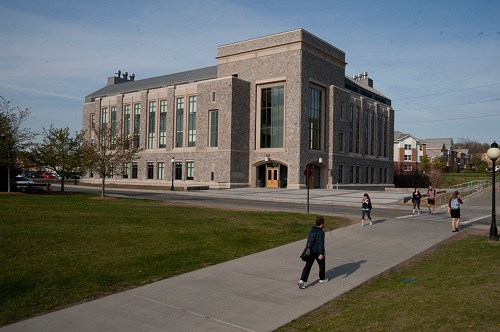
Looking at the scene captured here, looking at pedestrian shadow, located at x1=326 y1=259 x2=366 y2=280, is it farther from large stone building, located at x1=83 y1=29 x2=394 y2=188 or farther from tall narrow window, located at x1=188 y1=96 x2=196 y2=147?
tall narrow window, located at x1=188 y1=96 x2=196 y2=147

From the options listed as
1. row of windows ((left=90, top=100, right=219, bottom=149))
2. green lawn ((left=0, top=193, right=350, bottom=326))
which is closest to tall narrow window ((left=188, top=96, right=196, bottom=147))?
row of windows ((left=90, top=100, right=219, bottom=149))

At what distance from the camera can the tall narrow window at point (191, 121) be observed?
176ft

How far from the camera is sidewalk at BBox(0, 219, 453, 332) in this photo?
6.80 m

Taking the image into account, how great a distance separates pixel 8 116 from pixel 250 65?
92.5 ft

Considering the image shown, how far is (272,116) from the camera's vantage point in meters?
49.0

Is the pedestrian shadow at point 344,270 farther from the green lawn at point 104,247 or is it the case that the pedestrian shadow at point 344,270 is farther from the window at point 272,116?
the window at point 272,116

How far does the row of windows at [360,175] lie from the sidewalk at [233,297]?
4078 centimetres

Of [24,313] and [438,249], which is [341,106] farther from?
[24,313]

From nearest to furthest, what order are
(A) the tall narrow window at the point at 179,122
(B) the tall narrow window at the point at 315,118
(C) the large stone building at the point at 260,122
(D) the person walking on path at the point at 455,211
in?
1. (D) the person walking on path at the point at 455,211
2. (C) the large stone building at the point at 260,122
3. (B) the tall narrow window at the point at 315,118
4. (A) the tall narrow window at the point at 179,122

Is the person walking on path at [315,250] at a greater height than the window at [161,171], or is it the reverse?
the window at [161,171]

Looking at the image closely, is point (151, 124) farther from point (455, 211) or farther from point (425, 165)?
point (425, 165)

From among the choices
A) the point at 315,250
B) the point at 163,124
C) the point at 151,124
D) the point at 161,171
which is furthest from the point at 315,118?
the point at 315,250

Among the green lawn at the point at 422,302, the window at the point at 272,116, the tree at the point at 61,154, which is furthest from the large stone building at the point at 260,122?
the green lawn at the point at 422,302

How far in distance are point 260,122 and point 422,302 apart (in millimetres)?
43421
